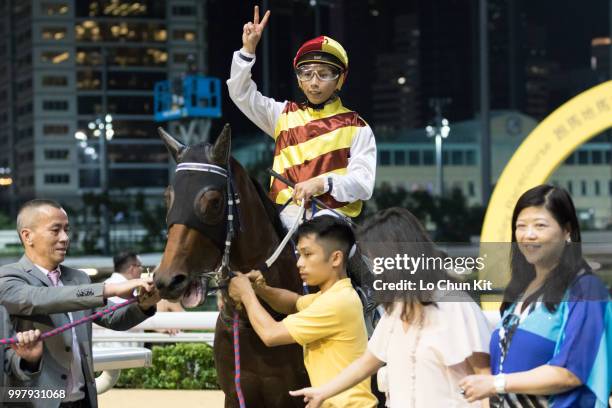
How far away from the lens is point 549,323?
97.4 inches

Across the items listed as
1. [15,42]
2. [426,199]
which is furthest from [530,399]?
[15,42]

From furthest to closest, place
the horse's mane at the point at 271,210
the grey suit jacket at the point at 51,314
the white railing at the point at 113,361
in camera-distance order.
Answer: the white railing at the point at 113,361, the horse's mane at the point at 271,210, the grey suit jacket at the point at 51,314

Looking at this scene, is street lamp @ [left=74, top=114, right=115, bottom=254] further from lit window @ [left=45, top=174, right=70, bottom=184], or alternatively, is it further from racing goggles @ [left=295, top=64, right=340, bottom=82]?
racing goggles @ [left=295, top=64, right=340, bottom=82]

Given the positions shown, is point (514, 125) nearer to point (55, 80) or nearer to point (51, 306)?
point (55, 80)

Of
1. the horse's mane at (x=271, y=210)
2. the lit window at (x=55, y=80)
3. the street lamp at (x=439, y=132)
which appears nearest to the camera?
the horse's mane at (x=271, y=210)

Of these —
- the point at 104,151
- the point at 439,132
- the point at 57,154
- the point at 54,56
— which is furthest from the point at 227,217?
the point at 57,154

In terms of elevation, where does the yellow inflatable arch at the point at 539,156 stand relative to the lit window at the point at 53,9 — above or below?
below

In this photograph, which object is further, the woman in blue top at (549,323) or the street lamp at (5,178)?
the street lamp at (5,178)

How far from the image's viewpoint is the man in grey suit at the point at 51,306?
3.38 m

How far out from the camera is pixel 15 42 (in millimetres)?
29844

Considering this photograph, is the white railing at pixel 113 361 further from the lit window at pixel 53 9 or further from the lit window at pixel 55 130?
the lit window at pixel 55 130

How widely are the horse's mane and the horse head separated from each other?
280mm

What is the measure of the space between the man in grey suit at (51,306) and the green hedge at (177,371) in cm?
453

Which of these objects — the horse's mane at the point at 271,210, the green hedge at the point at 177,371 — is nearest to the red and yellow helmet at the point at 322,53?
the horse's mane at the point at 271,210
